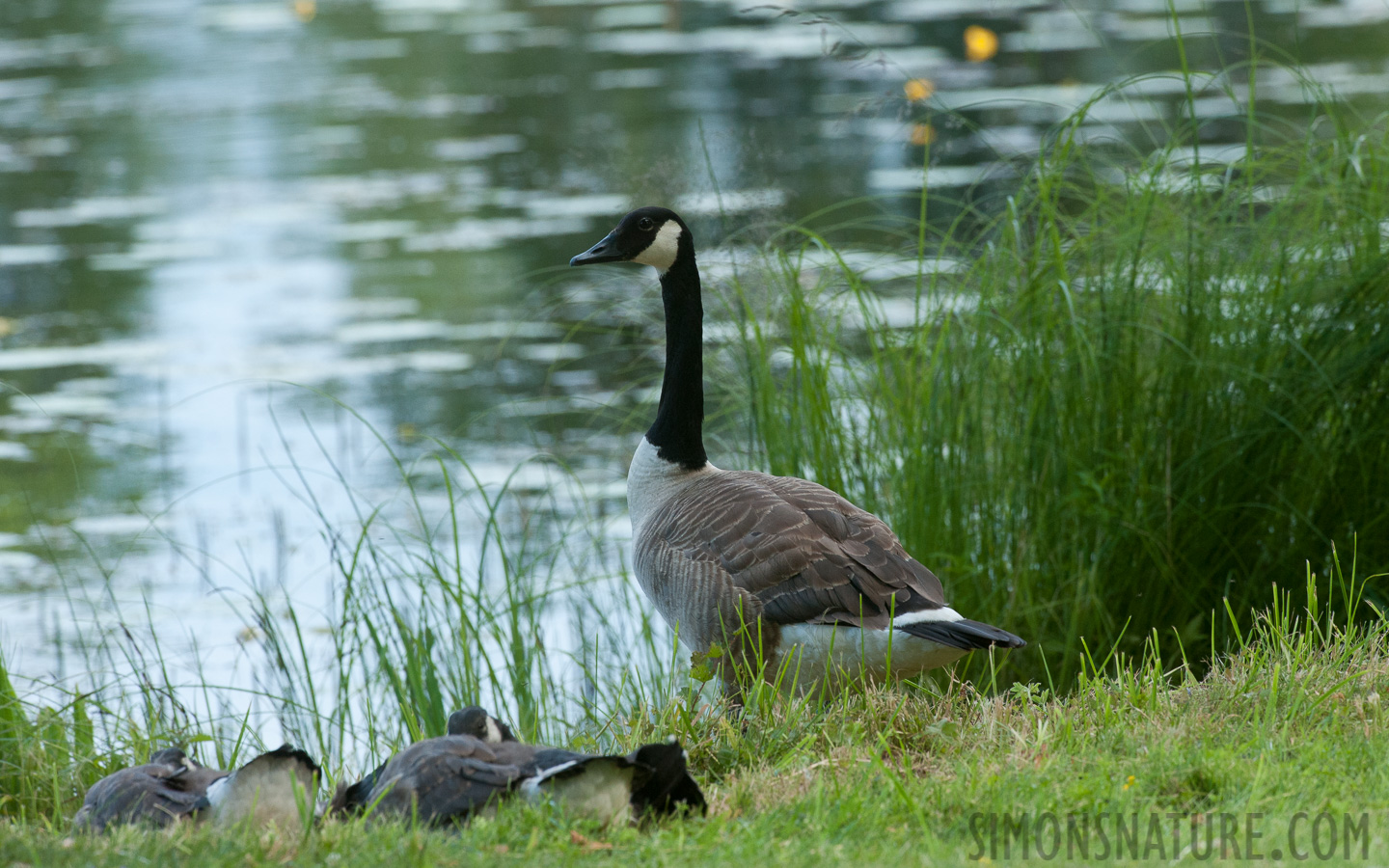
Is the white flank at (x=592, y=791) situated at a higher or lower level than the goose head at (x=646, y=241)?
lower

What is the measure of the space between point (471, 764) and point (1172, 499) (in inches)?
125

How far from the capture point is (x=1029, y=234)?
647cm

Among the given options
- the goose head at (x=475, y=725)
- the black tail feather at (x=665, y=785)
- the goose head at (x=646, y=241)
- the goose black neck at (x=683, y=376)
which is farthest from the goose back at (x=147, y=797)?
the goose head at (x=646, y=241)

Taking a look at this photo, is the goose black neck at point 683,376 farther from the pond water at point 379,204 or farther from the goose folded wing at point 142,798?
the goose folded wing at point 142,798

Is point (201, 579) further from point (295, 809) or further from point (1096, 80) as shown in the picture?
point (1096, 80)

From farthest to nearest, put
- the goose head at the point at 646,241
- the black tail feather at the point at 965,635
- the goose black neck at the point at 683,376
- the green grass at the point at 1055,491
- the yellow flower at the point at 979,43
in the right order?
the yellow flower at the point at 979,43, the goose black neck at the point at 683,376, the goose head at the point at 646,241, the green grass at the point at 1055,491, the black tail feather at the point at 965,635

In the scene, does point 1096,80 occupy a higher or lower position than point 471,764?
higher

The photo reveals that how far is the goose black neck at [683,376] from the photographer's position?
5445mm

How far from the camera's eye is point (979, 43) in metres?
17.6

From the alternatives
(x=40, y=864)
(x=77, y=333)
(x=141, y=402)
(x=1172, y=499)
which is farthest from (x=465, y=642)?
(x=77, y=333)

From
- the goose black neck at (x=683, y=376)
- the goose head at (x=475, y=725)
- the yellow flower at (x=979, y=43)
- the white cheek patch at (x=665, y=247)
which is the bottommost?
the goose head at (x=475, y=725)

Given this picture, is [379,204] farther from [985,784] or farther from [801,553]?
[985,784]

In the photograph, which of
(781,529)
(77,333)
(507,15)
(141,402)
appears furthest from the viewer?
(507,15)

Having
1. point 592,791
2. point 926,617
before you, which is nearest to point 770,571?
point 926,617
